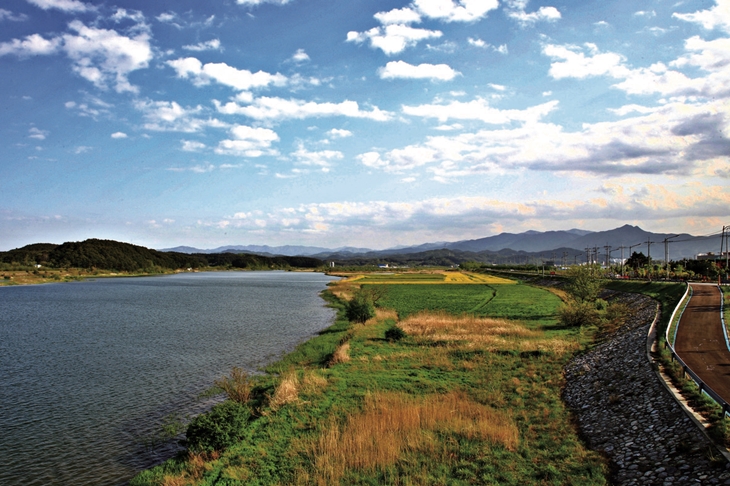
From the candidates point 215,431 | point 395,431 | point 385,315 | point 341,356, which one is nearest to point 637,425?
point 395,431

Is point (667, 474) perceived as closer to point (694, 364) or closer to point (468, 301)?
point (694, 364)

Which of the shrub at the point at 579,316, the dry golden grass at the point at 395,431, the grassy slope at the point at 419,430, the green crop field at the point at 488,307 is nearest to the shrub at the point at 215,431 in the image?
the grassy slope at the point at 419,430

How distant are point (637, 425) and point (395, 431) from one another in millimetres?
8961

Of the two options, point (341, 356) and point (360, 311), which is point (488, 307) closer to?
point (360, 311)

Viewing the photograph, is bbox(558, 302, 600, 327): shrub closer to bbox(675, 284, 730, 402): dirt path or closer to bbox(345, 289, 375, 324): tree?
bbox(675, 284, 730, 402): dirt path

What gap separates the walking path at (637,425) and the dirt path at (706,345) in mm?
1857

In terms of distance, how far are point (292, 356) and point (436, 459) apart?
19700 millimetres

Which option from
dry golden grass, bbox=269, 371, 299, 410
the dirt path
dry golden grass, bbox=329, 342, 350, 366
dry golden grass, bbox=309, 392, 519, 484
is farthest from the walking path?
dry golden grass, bbox=329, 342, 350, 366

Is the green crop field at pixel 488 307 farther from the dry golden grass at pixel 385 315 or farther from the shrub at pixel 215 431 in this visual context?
the shrub at pixel 215 431

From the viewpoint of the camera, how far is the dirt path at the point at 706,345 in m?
18.3

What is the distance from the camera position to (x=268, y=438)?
16.8 m

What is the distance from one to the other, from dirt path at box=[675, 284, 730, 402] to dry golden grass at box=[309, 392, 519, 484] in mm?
8605

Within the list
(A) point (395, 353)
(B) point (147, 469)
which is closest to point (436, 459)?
(B) point (147, 469)

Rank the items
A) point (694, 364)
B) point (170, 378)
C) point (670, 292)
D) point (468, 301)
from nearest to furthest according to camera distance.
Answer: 1. point (694, 364)
2. point (170, 378)
3. point (670, 292)
4. point (468, 301)
